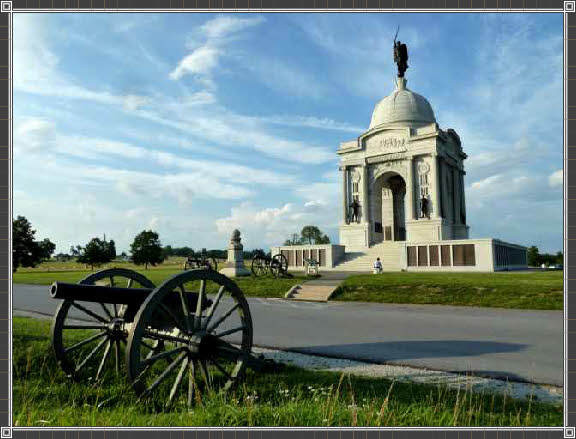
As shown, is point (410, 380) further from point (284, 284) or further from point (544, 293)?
point (284, 284)

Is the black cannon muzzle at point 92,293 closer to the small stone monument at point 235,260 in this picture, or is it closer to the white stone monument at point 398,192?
the small stone monument at point 235,260

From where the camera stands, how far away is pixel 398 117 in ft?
154

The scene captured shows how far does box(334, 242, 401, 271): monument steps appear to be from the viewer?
36.7 metres

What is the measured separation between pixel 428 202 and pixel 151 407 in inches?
1608

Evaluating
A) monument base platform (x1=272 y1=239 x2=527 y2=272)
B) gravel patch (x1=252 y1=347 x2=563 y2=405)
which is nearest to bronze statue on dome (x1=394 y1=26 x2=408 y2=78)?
monument base platform (x1=272 y1=239 x2=527 y2=272)

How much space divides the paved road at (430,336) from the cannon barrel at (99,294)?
400 cm

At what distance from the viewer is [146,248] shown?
6525cm

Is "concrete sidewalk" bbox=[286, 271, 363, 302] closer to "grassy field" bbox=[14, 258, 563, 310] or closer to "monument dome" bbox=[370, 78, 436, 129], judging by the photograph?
"grassy field" bbox=[14, 258, 563, 310]

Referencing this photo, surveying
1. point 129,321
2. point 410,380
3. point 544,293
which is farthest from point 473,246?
point 129,321

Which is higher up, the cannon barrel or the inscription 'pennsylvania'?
the inscription 'pennsylvania'

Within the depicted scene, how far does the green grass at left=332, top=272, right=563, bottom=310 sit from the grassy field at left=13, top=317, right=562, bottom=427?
11.4 m

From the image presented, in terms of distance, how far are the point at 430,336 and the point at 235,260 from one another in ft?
67.1

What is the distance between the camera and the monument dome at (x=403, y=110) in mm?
46719

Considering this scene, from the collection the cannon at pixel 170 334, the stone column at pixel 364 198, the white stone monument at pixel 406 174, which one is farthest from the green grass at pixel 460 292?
the stone column at pixel 364 198
